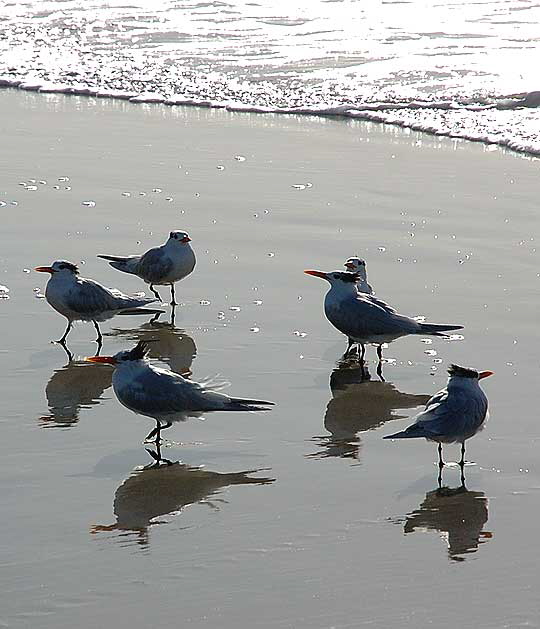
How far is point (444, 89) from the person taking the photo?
16.6 m

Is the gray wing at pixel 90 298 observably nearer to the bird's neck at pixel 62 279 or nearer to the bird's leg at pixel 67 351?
the bird's neck at pixel 62 279

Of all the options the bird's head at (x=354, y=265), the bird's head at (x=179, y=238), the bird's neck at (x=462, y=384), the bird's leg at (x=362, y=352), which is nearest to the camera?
the bird's neck at (x=462, y=384)

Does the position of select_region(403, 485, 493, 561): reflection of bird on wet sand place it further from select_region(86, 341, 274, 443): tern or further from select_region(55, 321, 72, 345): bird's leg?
select_region(55, 321, 72, 345): bird's leg

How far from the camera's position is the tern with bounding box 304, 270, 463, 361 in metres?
7.85

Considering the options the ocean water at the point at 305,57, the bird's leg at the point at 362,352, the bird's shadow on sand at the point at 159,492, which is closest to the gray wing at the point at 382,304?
the bird's leg at the point at 362,352

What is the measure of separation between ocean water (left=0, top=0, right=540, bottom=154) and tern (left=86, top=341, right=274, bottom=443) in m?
7.53

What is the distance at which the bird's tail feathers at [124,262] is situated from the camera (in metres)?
9.28

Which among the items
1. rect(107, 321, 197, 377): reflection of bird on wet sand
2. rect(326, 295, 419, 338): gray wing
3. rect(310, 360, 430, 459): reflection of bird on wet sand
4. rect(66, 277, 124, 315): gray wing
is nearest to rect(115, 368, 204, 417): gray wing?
rect(310, 360, 430, 459): reflection of bird on wet sand

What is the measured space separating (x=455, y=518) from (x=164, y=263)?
3.81 meters

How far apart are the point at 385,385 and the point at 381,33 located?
44.9 feet

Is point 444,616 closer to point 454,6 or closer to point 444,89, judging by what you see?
point 444,89

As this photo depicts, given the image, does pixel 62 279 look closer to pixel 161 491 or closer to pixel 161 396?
pixel 161 396

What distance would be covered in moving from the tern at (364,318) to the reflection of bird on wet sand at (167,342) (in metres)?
0.92

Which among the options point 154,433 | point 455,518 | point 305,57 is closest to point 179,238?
point 154,433
